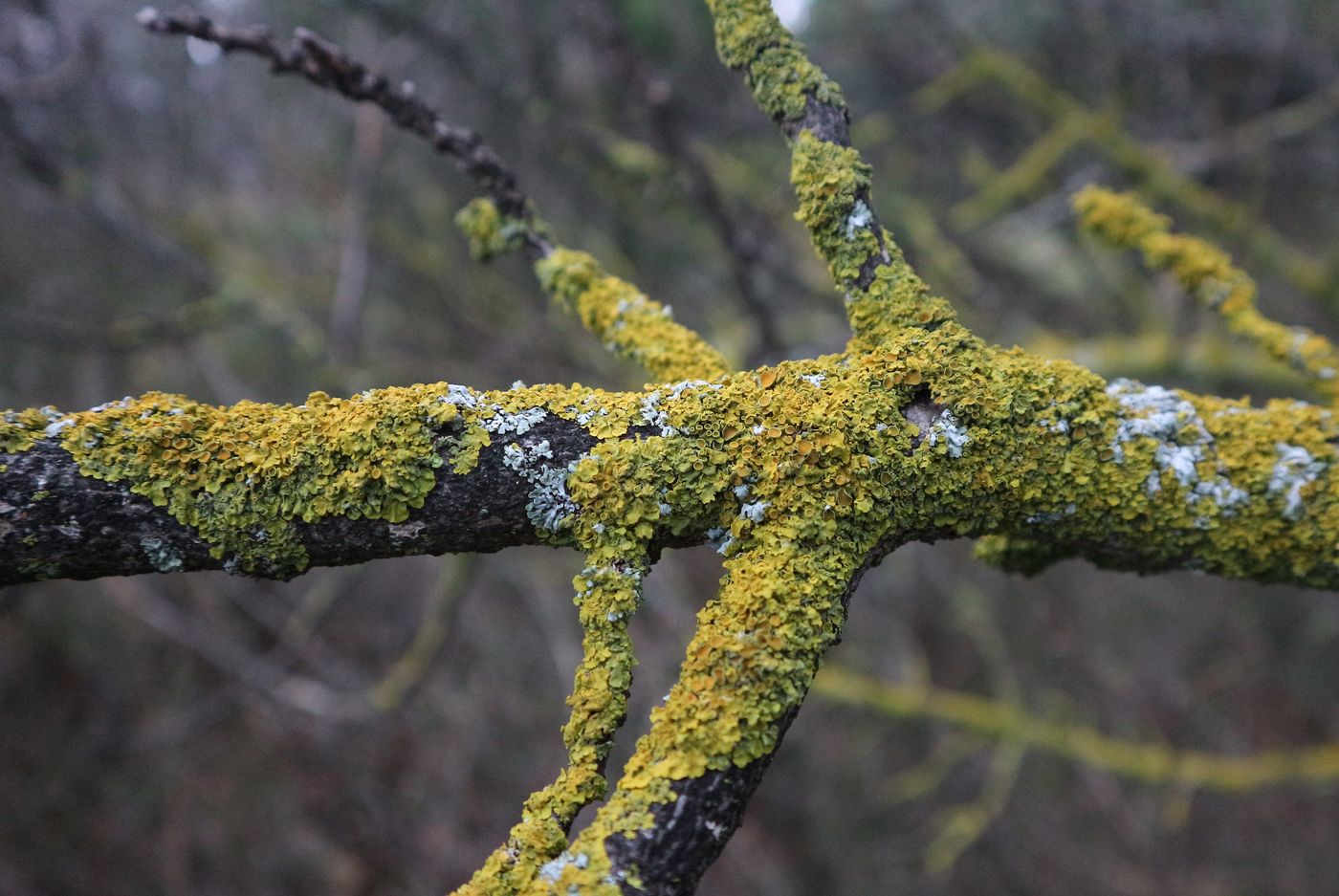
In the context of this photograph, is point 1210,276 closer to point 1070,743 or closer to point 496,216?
point 496,216

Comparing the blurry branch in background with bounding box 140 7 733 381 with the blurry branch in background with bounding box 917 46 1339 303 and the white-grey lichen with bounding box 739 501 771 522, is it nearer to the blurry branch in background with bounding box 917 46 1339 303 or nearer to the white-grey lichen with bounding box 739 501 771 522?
the white-grey lichen with bounding box 739 501 771 522

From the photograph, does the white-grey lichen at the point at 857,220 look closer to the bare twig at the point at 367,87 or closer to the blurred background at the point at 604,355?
the bare twig at the point at 367,87

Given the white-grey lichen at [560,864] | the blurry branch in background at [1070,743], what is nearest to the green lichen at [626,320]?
A: the white-grey lichen at [560,864]

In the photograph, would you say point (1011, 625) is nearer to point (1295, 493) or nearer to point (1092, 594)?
point (1092, 594)

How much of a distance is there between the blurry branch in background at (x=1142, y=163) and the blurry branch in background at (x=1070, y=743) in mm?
2134

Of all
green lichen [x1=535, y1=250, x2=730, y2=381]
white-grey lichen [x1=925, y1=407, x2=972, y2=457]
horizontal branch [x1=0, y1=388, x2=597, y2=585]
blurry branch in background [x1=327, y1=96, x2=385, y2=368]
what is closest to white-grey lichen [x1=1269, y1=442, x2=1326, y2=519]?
white-grey lichen [x1=925, y1=407, x2=972, y2=457]

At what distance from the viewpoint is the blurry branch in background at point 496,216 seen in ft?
4.95

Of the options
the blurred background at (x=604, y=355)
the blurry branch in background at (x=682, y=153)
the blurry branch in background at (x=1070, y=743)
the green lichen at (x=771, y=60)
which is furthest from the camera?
the blurred background at (x=604, y=355)

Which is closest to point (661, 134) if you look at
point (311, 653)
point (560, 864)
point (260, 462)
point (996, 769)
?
point (260, 462)

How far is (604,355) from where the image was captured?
5.02 metres

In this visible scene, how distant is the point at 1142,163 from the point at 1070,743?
2717mm

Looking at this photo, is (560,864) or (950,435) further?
(950,435)

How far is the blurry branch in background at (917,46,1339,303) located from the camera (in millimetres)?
3840

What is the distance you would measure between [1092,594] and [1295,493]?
725 centimetres
